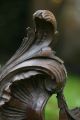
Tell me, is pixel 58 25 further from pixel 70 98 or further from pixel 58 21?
pixel 70 98

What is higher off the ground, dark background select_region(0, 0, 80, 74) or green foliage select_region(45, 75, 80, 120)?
dark background select_region(0, 0, 80, 74)

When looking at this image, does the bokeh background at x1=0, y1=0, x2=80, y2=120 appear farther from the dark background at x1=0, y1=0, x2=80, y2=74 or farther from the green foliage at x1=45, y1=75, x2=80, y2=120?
the green foliage at x1=45, y1=75, x2=80, y2=120

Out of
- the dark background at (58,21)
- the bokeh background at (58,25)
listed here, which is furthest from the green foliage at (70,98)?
the dark background at (58,21)

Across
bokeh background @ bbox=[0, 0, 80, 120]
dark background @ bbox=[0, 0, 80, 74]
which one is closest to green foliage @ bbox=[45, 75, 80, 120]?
bokeh background @ bbox=[0, 0, 80, 120]

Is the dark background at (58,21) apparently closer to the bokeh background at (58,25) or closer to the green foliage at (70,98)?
the bokeh background at (58,25)

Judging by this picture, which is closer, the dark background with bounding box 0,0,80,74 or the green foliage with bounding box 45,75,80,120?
the green foliage with bounding box 45,75,80,120

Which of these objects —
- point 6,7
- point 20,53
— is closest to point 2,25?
point 6,7

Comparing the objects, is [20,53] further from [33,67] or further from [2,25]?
[2,25]
